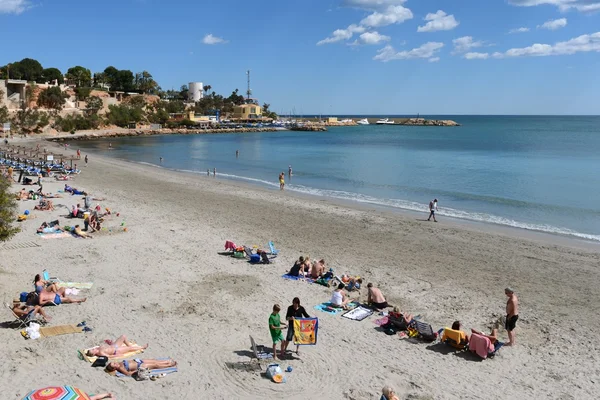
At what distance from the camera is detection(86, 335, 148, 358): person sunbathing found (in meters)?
7.91

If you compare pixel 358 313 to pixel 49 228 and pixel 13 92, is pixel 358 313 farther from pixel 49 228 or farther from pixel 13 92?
pixel 13 92

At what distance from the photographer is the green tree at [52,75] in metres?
103

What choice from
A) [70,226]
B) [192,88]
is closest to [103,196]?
[70,226]

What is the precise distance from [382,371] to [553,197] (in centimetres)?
2488

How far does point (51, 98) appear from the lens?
86.1 meters

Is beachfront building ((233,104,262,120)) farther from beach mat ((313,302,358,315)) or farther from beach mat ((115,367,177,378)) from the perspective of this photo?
beach mat ((115,367,177,378))

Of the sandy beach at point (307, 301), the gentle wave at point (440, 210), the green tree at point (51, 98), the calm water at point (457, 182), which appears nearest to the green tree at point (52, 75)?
the green tree at point (51, 98)

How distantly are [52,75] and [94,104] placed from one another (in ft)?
62.0

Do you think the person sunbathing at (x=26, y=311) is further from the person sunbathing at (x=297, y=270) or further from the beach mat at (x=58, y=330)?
the person sunbathing at (x=297, y=270)

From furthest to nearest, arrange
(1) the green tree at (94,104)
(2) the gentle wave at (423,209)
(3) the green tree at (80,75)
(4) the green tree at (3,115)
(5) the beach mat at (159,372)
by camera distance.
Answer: (3) the green tree at (80,75)
(1) the green tree at (94,104)
(4) the green tree at (3,115)
(2) the gentle wave at (423,209)
(5) the beach mat at (159,372)

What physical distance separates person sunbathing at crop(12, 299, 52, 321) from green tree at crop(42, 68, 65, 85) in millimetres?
108809

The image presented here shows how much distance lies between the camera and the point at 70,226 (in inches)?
663

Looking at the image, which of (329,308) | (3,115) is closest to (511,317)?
(329,308)

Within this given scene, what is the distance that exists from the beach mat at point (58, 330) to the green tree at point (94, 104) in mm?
93755
